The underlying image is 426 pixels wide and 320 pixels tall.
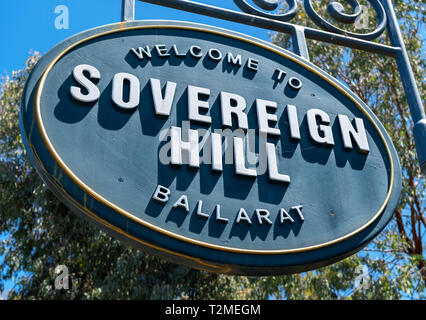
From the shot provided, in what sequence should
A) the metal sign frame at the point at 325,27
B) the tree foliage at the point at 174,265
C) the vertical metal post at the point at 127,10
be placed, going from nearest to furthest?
the vertical metal post at the point at 127,10 → the metal sign frame at the point at 325,27 → the tree foliage at the point at 174,265

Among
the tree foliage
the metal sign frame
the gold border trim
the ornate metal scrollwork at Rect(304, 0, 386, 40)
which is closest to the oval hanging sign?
the gold border trim

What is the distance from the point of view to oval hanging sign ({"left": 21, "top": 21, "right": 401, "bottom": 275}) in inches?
68.8

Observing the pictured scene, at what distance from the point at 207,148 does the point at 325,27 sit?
4.74ft

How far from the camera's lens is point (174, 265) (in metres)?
9.11

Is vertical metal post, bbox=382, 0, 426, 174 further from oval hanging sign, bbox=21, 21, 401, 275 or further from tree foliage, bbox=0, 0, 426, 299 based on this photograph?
tree foliage, bbox=0, 0, 426, 299

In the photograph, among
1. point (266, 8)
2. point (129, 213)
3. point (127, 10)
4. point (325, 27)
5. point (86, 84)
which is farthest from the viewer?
Result: point (325, 27)

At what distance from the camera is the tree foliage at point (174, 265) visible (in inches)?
343

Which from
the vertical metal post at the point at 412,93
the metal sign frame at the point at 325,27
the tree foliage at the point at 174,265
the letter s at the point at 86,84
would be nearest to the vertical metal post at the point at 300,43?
the metal sign frame at the point at 325,27

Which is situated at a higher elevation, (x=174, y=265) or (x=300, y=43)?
(x=300, y=43)

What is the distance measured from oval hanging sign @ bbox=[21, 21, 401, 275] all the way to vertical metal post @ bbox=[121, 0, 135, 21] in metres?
0.16

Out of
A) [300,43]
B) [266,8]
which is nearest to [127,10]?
[266,8]

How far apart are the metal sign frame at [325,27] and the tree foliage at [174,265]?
230 inches

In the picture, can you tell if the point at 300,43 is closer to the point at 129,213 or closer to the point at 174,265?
the point at 129,213

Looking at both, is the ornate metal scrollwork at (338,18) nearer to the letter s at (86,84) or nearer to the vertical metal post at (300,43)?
the vertical metal post at (300,43)
